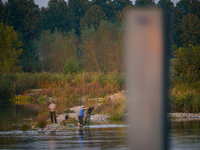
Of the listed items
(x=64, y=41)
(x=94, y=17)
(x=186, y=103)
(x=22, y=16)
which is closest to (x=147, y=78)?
(x=186, y=103)

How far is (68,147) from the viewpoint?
44.9ft

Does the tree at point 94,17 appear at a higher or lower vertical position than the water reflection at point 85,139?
higher

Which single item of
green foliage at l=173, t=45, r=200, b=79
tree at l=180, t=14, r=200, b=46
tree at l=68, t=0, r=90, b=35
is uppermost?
tree at l=68, t=0, r=90, b=35

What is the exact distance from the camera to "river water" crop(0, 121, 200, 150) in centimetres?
1389

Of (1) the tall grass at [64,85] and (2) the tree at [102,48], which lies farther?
(2) the tree at [102,48]

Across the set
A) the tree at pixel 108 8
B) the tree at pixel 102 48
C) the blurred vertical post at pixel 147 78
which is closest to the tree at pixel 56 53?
the tree at pixel 102 48

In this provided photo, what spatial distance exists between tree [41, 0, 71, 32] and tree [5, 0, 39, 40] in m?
23.1

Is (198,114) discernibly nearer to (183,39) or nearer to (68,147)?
(68,147)

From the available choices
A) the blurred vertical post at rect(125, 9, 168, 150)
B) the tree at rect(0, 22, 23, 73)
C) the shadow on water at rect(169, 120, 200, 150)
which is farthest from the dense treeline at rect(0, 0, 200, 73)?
the blurred vertical post at rect(125, 9, 168, 150)

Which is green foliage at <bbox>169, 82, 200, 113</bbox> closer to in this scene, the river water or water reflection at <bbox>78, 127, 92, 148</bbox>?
the river water

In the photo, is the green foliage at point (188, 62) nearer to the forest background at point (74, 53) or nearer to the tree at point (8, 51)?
the forest background at point (74, 53)

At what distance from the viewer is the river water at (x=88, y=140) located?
13.9 m

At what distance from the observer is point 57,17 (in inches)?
3885

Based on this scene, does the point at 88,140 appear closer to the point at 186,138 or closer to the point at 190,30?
the point at 186,138
